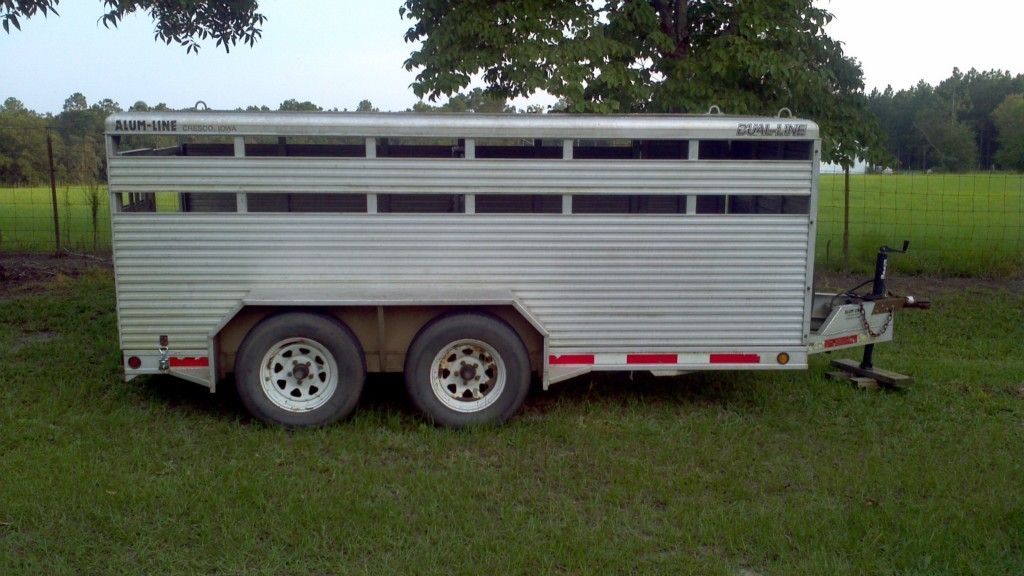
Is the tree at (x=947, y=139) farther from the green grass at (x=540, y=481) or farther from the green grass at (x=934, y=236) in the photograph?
the green grass at (x=540, y=481)

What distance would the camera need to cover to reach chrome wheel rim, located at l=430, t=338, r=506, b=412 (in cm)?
684

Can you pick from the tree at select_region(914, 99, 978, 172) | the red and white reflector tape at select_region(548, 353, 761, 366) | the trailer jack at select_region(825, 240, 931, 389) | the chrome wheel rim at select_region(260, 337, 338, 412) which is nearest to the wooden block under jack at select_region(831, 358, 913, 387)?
the trailer jack at select_region(825, 240, 931, 389)

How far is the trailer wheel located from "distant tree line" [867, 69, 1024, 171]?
144ft

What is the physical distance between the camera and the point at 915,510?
5453mm

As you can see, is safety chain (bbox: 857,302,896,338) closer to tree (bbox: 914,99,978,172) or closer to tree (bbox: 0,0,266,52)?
tree (bbox: 0,0,266,52)

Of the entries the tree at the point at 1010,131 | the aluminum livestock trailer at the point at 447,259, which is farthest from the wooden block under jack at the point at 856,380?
the tree at the point at 1010,131

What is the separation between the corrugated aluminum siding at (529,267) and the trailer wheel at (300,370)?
0.29m

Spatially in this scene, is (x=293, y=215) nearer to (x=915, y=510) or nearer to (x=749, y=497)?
(x=749, y=497)

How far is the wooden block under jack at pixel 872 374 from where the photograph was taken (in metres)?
7.94

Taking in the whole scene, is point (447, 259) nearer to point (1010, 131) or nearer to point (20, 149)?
point (20, 149)

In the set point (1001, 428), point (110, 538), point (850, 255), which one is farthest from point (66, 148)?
point (1001, 428)

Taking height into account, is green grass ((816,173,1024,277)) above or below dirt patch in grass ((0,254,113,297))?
above

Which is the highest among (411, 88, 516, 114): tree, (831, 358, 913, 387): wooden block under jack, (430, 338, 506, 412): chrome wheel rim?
(411, 88, 516, 114): tree

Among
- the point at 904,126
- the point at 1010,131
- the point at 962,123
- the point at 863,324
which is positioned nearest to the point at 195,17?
the point at 863,324
